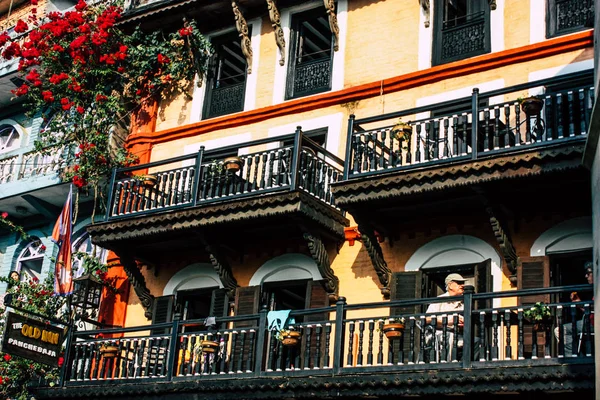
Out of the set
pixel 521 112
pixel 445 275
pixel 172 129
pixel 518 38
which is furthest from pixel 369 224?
pixel 172 129

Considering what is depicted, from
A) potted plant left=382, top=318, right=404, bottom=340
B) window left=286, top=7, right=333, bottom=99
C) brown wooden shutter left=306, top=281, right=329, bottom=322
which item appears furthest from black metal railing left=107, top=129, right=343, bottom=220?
potted plant left=382, top=318, right=404, bottom=340

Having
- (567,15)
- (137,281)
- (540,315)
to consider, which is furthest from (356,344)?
(567,15)

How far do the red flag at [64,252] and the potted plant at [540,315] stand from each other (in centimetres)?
992

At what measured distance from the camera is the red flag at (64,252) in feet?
70.0

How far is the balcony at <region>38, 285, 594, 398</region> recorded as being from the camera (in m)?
14.9

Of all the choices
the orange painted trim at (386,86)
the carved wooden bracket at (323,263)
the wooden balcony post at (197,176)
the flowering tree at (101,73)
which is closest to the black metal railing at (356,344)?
the carved wooden bracket at (323,263)

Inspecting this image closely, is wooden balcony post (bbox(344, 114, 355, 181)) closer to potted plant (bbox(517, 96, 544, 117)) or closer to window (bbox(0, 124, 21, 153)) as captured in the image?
potted plant (bbox(517, 96, 544, 117))

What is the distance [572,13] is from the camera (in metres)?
18.8

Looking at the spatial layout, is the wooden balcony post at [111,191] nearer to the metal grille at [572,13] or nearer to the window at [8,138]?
the window at [8,138]

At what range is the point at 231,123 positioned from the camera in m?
22.1

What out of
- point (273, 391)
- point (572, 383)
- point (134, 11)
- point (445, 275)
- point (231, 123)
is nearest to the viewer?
point (572, 383)

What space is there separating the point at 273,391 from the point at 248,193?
12.7ft

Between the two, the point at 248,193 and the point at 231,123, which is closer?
the point at 248,193

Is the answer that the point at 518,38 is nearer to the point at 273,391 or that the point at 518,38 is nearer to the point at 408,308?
the point at 408,308
